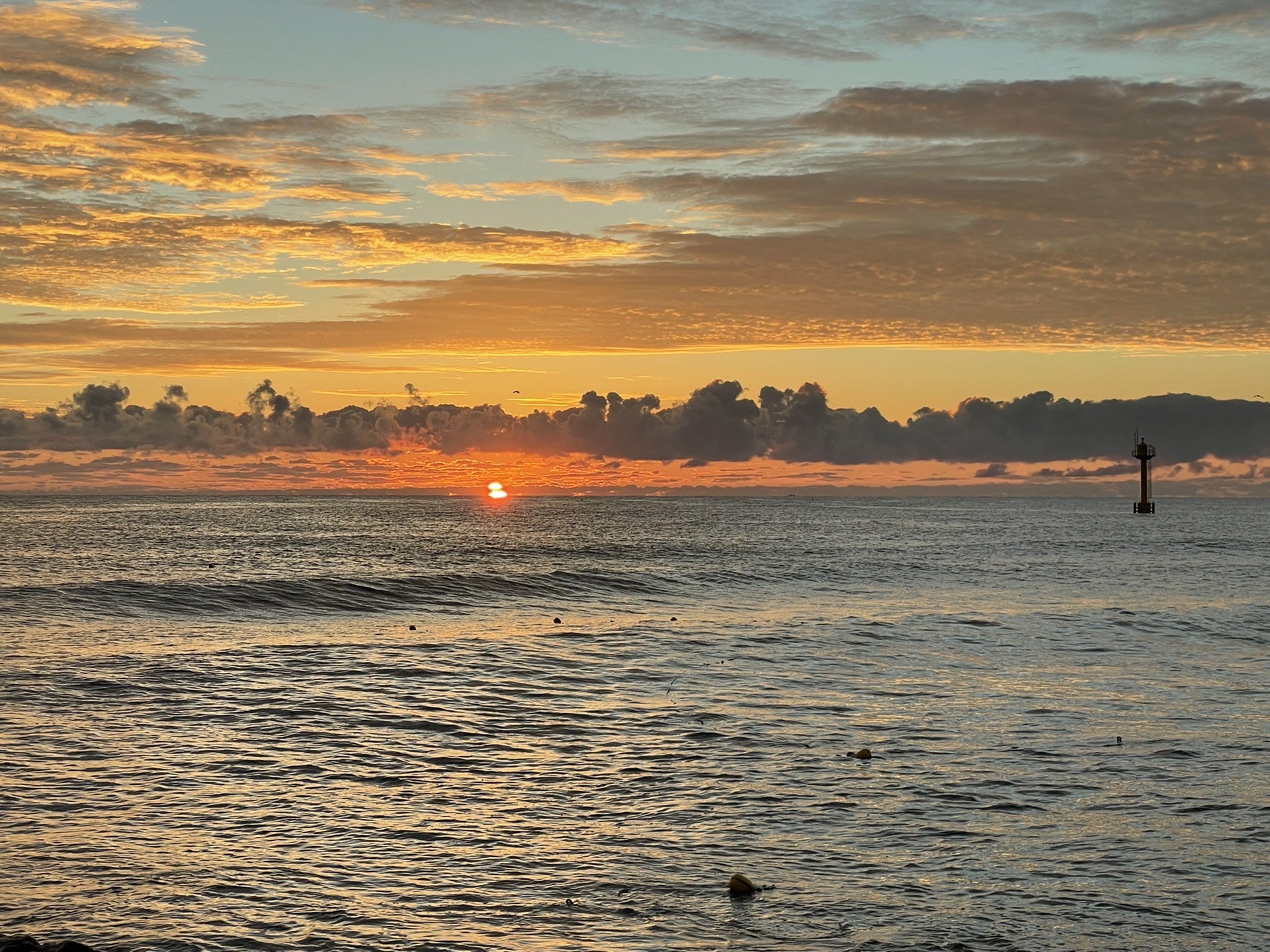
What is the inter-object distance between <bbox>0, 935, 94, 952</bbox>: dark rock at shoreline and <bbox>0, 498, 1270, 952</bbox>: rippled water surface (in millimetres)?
770

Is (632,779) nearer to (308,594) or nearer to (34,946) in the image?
(34,946)

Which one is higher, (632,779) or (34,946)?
(34,946)

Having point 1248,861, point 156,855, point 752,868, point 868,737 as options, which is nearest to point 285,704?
point 156,855

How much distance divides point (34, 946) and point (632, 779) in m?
10.3

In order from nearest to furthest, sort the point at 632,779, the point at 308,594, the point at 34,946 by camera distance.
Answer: the point at 34,946 < the point at 632,779 < the point at 308,594

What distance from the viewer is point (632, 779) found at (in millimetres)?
20328

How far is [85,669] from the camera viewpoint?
32.4 m

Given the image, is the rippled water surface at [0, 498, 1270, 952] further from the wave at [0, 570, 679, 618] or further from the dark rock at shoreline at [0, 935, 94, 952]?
the wave at [0, 570, 679, 618]

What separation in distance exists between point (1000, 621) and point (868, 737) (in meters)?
26.2

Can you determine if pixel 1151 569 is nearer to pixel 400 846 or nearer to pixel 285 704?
pixel 285 704

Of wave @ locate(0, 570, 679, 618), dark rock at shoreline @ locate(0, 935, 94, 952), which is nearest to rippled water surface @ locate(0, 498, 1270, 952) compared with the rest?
dark rock at shoreline @ locate(0, 935, 94, 952)

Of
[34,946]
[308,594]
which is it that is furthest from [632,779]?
[308,594]

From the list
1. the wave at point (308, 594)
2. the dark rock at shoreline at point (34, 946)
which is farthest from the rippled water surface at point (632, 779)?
the wave at point (308, 594)

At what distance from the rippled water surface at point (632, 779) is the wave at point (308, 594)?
4.03ft
